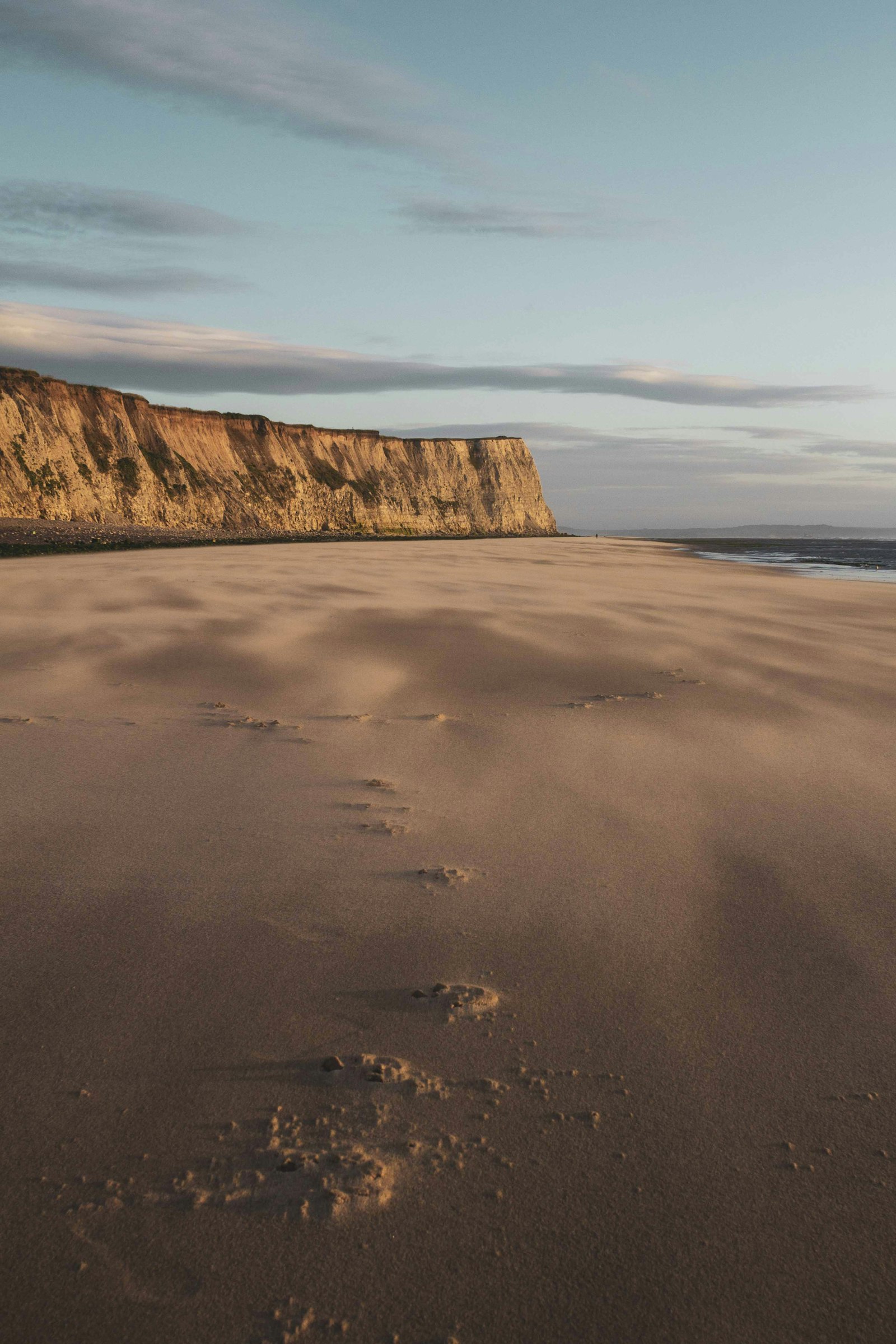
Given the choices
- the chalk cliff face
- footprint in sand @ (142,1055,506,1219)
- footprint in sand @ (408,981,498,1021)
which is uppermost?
the chalk cliff face

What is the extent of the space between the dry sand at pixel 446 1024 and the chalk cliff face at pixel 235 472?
43.3 meters

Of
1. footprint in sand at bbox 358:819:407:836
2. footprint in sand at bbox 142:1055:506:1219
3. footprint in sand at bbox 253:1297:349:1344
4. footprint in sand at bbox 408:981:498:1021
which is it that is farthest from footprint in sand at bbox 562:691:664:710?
footprint in sand at bbox 253:1297:349:1344

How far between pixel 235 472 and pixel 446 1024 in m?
63.2

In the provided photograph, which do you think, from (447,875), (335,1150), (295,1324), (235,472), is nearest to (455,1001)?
(335,1150)

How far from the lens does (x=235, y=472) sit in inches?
2416

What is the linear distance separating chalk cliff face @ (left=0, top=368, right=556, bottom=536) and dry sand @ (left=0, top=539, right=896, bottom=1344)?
43251mm

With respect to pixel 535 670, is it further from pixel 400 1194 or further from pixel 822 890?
pixel 400 1194

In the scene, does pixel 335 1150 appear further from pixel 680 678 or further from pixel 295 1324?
pixel 680 678

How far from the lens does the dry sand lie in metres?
1.53

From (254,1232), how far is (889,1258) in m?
1.22

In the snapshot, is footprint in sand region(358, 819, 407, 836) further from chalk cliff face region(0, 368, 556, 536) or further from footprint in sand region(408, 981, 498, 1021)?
chalk cliff face region(0, 368, 556, 536)

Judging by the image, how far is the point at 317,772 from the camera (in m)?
4.11

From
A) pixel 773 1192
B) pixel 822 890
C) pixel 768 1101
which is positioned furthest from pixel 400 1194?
pixel 822 890

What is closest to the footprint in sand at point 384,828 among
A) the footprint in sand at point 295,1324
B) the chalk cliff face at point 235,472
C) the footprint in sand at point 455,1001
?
the footprint in sand at point 455,1001
